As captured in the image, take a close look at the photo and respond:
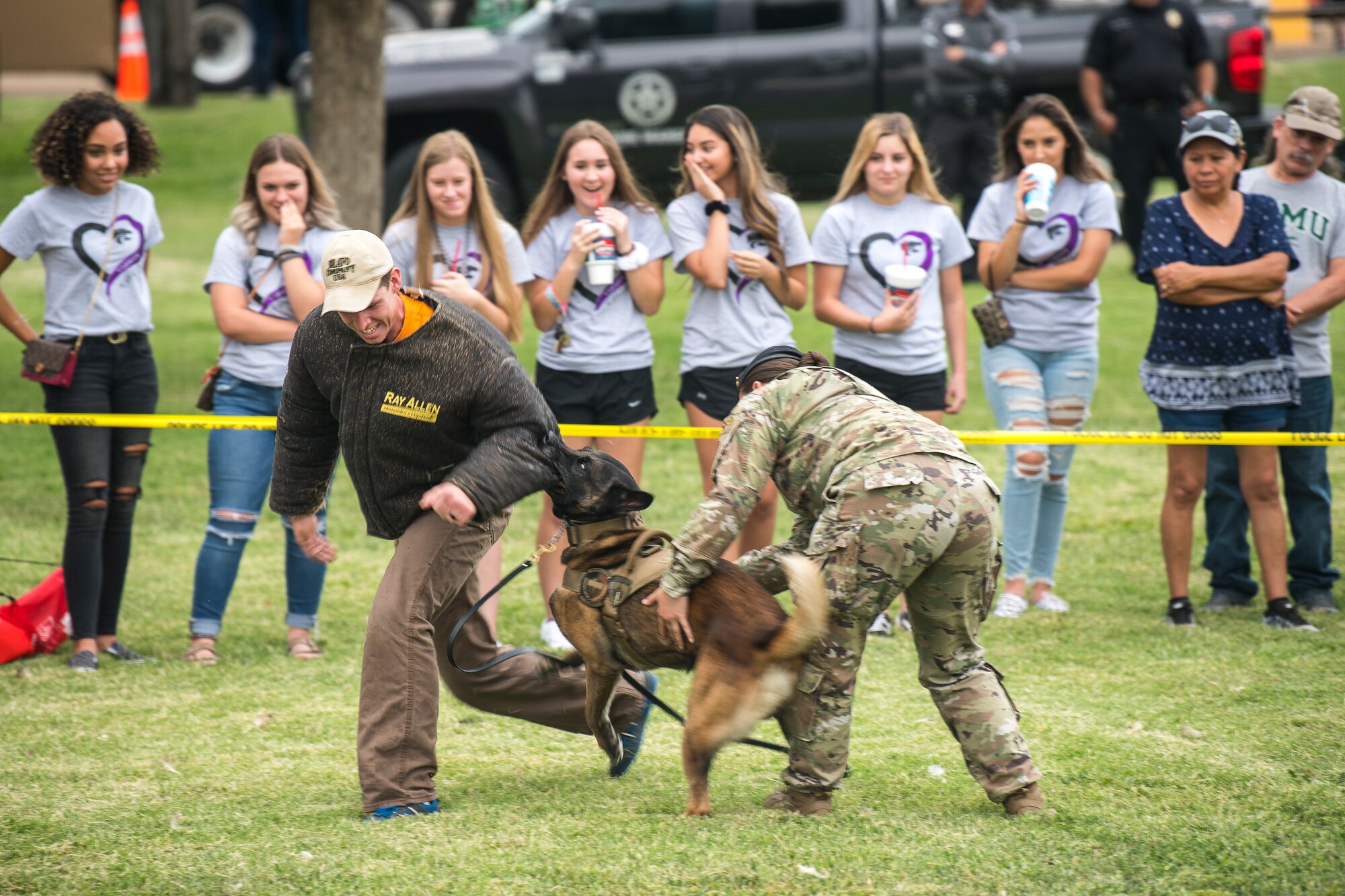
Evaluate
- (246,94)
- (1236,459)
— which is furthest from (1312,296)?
(246,94)

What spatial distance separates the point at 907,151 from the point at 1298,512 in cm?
240

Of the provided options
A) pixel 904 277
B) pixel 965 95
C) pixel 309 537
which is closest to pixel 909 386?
pixel 904 277

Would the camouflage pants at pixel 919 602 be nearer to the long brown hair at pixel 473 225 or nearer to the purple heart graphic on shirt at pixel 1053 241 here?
the long brown hair at pixel 473 225

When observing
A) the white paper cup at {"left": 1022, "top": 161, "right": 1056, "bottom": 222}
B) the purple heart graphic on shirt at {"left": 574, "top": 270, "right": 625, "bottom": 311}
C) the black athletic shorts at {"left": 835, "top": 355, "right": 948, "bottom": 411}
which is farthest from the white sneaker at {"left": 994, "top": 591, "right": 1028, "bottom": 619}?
the purple heart graphic on shirt at {"left": 574, "top": 270, "right": 625, "bottom": 311}

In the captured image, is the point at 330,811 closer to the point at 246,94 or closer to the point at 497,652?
the point at 497,652

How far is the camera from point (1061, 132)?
6.12 meters

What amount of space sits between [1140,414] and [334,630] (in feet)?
18.9

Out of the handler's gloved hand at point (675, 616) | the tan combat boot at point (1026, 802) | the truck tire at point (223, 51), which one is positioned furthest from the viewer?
the truck tire at point (223, 51)

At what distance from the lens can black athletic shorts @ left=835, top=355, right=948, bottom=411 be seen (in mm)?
5957

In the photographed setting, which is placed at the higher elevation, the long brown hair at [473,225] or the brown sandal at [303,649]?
the long brown hair at [473,225]

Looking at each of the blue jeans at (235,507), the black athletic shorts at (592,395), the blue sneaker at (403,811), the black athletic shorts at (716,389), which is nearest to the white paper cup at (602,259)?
the black athletic shorts at (592,395)

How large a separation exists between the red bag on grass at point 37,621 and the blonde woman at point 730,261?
2808 mm

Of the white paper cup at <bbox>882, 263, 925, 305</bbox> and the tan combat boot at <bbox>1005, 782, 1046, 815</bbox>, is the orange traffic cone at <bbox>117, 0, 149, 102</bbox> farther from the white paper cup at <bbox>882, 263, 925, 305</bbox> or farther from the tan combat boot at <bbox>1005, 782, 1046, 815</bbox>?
the tan combat boot at <bbox>1005, 782, 1046, 815</bbox>

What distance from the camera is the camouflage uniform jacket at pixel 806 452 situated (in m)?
3.67
